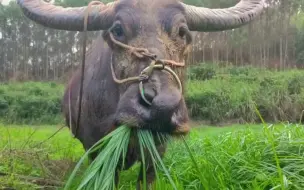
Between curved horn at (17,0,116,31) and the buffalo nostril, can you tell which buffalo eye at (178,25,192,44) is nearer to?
curved horn at (17,0,116,31)

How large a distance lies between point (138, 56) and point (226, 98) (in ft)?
52.9

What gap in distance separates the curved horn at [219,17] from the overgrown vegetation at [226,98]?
11.1 meters

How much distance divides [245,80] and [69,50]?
40.0 ft

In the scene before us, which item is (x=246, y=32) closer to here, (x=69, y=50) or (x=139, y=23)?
(x=69, y=50)

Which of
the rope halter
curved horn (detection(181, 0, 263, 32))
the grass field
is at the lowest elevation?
the grass field

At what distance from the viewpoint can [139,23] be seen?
3.68 meters

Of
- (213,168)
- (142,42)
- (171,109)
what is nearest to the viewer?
(171,109)

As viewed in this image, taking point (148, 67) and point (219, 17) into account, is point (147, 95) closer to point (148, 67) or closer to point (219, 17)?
point (148, 67)

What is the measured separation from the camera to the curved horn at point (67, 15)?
4.26 meters

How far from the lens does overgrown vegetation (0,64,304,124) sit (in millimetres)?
17422

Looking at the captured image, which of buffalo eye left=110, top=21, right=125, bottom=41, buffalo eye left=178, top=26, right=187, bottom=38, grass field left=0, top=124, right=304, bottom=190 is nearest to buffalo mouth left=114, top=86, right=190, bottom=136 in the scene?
grass field left=0, top=124, right=304, bottom=190

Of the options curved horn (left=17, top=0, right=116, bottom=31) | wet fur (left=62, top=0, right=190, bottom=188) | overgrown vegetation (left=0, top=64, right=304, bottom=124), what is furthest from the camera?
overgrown vegetation (left=0, top=64, right=304, bottom=124)

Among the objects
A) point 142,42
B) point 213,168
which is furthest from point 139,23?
point 213,168

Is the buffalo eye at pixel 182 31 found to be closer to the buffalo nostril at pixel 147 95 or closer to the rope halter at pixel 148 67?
the rope halter at pixel 148 67
